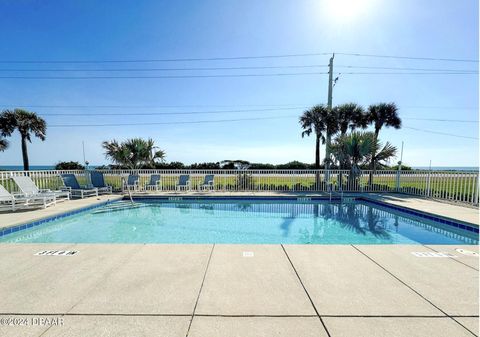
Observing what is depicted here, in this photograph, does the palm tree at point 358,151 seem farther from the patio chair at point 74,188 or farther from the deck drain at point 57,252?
the patio chair at point 74,188

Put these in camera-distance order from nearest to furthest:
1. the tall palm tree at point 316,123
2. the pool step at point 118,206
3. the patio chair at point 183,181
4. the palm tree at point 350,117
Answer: the pool step at point 118,206 → the patio chair at point 183,181 → the tall palm tree at point 316,123 → the palm tree at point 350,117

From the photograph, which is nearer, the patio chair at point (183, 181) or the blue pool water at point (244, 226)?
the blue pool water at point (244, 226)

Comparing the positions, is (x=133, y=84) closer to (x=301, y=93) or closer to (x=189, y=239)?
(x=301, y=93)

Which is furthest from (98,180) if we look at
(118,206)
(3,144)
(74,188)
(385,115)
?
(385,115)

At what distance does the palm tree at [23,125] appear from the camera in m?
15.7

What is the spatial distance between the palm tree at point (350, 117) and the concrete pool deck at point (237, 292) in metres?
10.6

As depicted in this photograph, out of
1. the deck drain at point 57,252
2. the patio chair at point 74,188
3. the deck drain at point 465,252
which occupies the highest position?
the patio chair at point 74,188

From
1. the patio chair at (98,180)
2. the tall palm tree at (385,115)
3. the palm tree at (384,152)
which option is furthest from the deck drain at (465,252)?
the patio chair at (98,180)

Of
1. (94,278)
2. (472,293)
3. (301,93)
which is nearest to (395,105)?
(301,93)

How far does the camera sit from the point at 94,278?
8.52 feet

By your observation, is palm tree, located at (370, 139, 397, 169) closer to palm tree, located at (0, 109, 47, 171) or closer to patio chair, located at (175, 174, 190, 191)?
patio chair, located at (175, 174, 190, 191)

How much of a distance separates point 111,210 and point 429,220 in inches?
396

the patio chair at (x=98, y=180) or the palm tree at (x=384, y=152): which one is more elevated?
the palm tree at (x=384, y=152)

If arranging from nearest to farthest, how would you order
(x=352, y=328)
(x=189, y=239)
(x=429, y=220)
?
(x=352, y=328) < (x=189, y=239) < (x=429, y=220)
